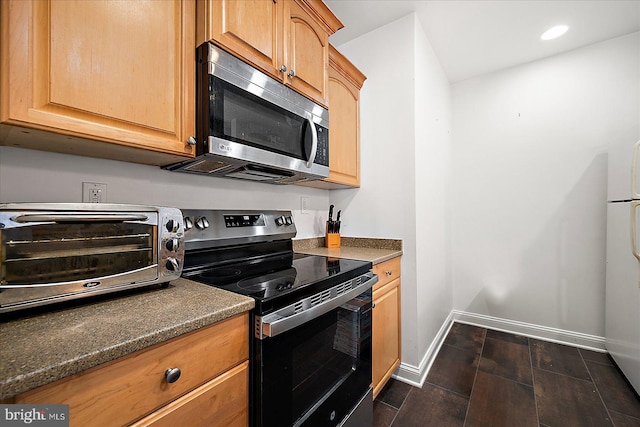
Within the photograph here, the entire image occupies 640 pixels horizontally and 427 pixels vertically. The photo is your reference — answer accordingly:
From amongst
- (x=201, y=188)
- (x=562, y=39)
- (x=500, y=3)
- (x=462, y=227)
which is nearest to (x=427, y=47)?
(x=500, y=3)

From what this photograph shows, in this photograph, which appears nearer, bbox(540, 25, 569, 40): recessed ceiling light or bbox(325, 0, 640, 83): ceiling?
bbox(325, 0, 640, 83): ceiling

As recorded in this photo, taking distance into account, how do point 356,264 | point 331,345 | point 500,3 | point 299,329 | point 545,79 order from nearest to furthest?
point 299,329 → point 331,345 → point 356,264 → point 500,3 → point 545,79

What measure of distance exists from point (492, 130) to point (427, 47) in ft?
3.69

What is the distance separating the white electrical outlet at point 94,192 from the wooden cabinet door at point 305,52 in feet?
3.08

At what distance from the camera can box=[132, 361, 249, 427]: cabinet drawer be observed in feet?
2.15

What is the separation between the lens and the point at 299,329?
974 mm

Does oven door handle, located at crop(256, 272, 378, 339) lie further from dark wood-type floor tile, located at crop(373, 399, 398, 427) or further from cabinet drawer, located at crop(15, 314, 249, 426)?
dark wood-type floor tile, located at crop(373, 399, 398, 427)

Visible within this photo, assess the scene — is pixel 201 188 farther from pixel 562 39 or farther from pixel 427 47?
pixel 562 39

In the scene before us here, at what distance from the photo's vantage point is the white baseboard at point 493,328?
1886 mm

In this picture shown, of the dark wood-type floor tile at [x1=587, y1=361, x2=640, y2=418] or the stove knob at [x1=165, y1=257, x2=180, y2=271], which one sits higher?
the stove knob at [x1=165, y1=257, x2=180, y2=271]

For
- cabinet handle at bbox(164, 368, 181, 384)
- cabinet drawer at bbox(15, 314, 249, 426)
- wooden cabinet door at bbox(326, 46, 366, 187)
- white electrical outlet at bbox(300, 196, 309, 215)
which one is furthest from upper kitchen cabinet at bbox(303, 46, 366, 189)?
cabinet handle at bbox(164, 368, 181, 384)

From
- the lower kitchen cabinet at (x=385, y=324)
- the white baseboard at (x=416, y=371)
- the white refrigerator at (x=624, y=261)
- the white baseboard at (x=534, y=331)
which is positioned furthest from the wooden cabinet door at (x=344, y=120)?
the white baseboard at (x=534, y=331)

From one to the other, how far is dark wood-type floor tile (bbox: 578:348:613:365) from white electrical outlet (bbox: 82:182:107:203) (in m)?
3.31

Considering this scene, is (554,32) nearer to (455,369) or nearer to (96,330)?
(455,369)
